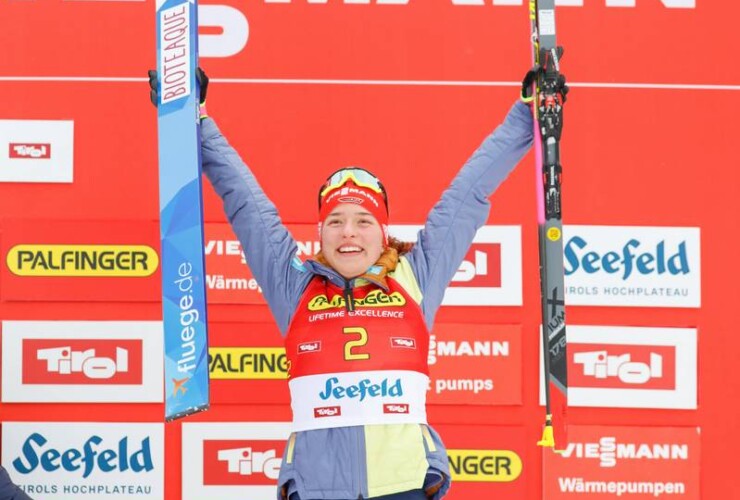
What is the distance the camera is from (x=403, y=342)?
2.44 m

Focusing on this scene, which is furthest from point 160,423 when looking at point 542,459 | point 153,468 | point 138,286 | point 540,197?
point 540,197

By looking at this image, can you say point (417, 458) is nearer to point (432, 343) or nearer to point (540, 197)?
point (540, 197)

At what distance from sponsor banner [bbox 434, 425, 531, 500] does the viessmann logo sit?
1.23 metres

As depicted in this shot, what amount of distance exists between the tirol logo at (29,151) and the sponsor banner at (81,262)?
23 cm

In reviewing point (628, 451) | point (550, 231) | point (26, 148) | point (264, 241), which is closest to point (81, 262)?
point (26, 148)

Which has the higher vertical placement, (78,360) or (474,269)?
(474,269)

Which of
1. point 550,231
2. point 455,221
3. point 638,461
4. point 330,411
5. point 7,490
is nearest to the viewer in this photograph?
point 330,411

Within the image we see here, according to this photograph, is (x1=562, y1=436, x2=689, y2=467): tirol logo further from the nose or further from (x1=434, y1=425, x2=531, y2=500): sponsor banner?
the nose

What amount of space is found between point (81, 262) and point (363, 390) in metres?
1.54

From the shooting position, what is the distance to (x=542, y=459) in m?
3.53

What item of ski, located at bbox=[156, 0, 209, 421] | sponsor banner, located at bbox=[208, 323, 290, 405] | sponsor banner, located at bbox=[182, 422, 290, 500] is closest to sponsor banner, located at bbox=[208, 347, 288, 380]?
sponsor banner, located at bbox=[208, 323, 290, 405]

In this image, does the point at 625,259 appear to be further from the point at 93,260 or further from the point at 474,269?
the point at 93,260

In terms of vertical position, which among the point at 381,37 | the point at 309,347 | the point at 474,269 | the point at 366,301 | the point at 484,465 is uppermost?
the point at 381,37

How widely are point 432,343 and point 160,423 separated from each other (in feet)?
3.32
